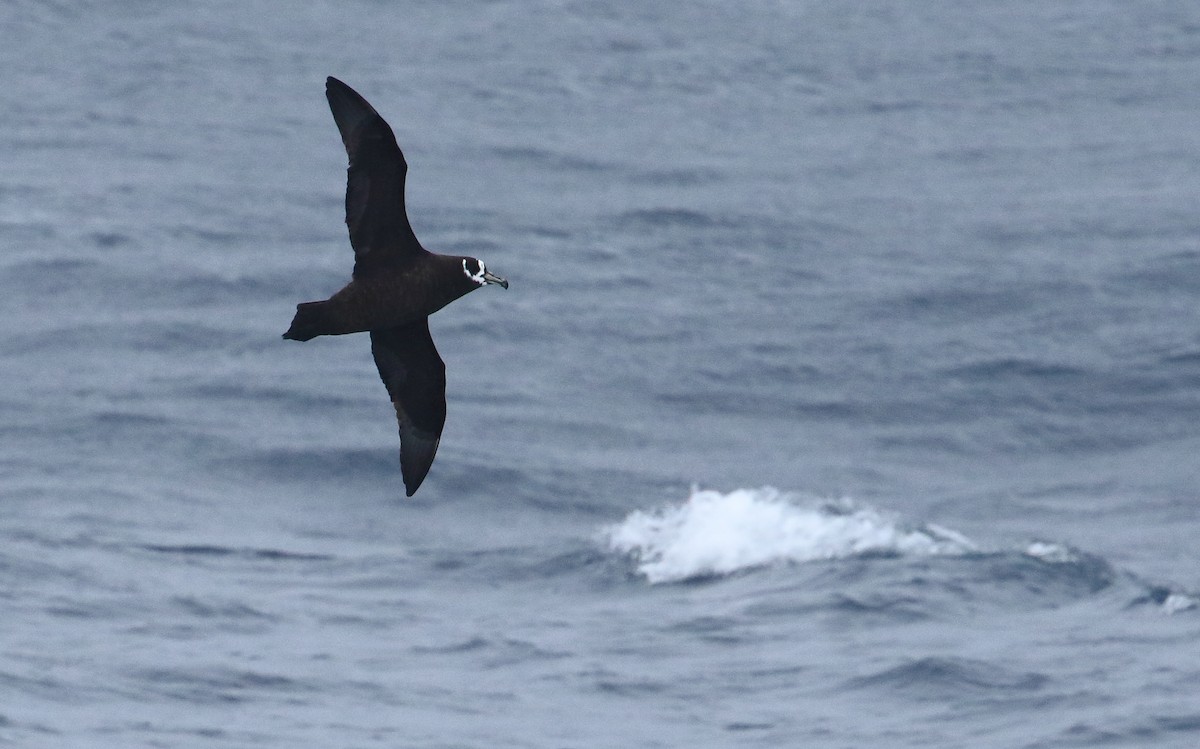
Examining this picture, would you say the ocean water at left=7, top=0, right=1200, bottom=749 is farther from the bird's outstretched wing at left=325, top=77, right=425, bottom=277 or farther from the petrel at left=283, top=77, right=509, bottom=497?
the bird's outstretched wing at left=325, top=77, right=425, bottom=277

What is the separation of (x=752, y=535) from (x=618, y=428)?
4.13 meters

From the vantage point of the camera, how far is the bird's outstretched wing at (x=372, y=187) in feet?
48.5

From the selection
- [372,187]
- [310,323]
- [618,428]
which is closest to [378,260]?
[372,187]

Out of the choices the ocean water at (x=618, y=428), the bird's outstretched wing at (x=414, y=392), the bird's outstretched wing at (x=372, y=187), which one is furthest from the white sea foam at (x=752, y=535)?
the bird's outstretched wing at (x=372, y=187)

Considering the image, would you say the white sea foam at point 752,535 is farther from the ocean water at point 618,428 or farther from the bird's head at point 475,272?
the bird's head at point 475,272

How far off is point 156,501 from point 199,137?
1757cm

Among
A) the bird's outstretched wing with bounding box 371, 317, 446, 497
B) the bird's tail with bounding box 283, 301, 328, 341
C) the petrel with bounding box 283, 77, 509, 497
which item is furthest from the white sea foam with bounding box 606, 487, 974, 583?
the bird's tail with bounding box 283, 301, 328, 341

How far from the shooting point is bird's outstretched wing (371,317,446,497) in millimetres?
16391

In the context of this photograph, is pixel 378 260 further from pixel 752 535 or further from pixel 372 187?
pixel 752 535

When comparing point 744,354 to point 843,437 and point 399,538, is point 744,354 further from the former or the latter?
point 399,538

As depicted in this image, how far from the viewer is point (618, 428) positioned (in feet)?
122

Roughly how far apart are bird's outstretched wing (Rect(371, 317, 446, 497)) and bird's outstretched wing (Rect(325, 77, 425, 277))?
125 centimetres

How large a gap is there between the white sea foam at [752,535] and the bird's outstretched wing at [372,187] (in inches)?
723

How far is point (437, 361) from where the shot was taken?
16.5 m
